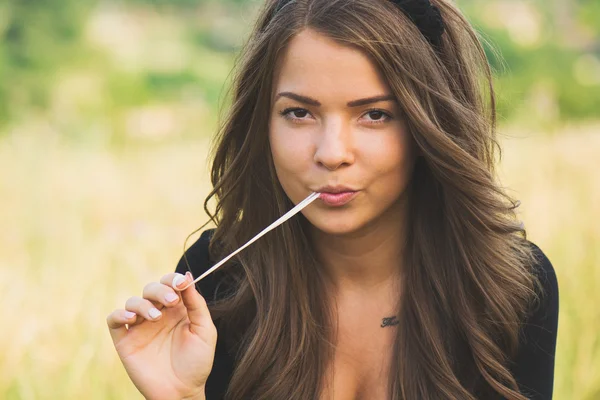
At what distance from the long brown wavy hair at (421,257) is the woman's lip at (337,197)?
201 millimetres

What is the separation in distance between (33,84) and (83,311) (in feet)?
13.2

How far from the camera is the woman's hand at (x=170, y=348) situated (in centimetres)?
199

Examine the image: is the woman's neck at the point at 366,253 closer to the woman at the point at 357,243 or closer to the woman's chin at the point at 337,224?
the woman at the point at 357,243

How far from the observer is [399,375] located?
2201 mm

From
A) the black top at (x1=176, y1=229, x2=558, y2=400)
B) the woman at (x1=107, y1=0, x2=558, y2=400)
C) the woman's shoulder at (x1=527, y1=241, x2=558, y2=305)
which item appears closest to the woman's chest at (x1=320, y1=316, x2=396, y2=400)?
the woman at (x1=107, y1=0, x2=558, y2=400)

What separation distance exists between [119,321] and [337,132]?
61 cm

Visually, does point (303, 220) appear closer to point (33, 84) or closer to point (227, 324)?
point (227, 324)

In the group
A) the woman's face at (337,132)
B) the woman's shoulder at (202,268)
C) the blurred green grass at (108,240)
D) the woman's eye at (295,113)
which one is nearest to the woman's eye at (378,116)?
the woman's face at (337,132)

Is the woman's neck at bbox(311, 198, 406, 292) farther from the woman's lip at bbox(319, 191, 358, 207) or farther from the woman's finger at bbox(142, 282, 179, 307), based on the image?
the woman's finger at bbox(142, 282, 179, 307)

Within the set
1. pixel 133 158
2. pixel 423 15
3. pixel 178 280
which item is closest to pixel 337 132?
pixel 423 15

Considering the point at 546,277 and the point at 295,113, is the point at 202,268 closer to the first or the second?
the point at 295,113

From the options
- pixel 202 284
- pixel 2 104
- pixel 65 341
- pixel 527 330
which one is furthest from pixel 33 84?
pixel 527 330

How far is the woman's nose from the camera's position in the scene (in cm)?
190

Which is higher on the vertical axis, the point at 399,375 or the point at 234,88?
the point at 234,88
